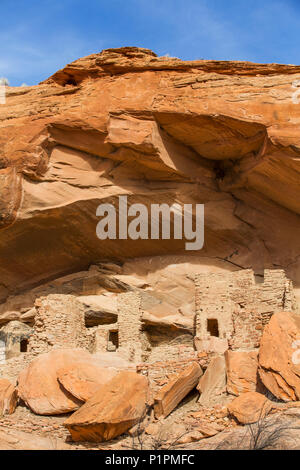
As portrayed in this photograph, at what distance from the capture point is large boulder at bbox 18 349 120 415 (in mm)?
15523

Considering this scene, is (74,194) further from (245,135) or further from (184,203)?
(245,135)

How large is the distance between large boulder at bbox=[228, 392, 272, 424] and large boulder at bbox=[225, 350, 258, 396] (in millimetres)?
506

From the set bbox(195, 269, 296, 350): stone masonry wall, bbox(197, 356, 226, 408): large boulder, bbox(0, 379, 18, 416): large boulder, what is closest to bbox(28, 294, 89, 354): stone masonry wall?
bbox(0, 379, 18, 416): large boulder

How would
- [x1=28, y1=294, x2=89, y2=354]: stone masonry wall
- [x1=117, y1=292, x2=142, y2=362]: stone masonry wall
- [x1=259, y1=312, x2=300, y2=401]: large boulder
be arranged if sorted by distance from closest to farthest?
[x1=259, y1=312, x2=300, y2=401]: large boulder → [x1=28, y1=294, x2=89, y2=354]: stone masonry wall → [x1=117, y1=292, x2=142, y2=362]: stone masonry wall

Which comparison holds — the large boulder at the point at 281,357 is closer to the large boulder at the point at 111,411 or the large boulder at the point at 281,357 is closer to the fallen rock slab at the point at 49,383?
the large boulder at the point at 111,411

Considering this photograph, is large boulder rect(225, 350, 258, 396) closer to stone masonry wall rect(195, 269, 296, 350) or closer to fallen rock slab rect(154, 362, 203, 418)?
stone masonry wall rect(195, 269, 296, 350)

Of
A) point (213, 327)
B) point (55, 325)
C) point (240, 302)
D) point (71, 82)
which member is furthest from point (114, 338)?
point (71, 82)

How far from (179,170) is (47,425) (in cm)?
792

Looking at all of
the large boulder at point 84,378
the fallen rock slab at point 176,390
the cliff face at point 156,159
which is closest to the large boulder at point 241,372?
the fallen rock slab at point 176,390

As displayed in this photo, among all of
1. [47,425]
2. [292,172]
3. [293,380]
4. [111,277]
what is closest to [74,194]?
[111,277]

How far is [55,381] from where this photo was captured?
16078mm

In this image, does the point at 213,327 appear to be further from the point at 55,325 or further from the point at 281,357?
the point at 281,357
